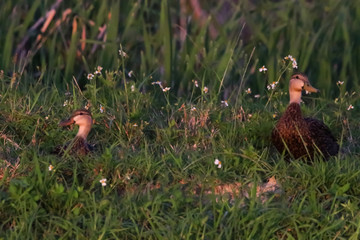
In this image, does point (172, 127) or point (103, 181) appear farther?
point (172, 127)

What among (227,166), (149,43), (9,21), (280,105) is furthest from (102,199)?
(9,21)

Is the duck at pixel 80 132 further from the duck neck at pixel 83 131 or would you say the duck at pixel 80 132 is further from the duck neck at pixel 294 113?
the duck neck at pixel 294 113

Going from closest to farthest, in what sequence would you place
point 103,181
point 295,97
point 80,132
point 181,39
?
point 103,181 → point 80,132 → point 295,97 → point 181,39

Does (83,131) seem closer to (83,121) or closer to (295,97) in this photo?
(83,121)

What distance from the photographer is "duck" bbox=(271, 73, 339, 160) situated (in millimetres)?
5660

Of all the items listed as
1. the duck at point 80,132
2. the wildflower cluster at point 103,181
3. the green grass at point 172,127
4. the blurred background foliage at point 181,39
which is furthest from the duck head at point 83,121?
the blurred background foliage at point 181,39

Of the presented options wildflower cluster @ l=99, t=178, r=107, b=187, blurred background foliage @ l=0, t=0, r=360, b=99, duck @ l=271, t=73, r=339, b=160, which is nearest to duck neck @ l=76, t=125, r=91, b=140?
wildflower cluster @ l=99, t=178, r=107, b=187

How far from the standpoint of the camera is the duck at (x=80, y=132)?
5398mm

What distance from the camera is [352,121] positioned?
6.57 meters

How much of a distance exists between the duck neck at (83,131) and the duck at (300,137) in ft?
4.36

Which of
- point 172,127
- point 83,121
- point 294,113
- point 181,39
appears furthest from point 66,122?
point 181,39

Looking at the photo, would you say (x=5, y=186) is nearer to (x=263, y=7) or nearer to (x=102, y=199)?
(x=102, y=199)

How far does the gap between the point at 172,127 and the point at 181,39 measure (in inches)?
81.9

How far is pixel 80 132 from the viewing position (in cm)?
562
